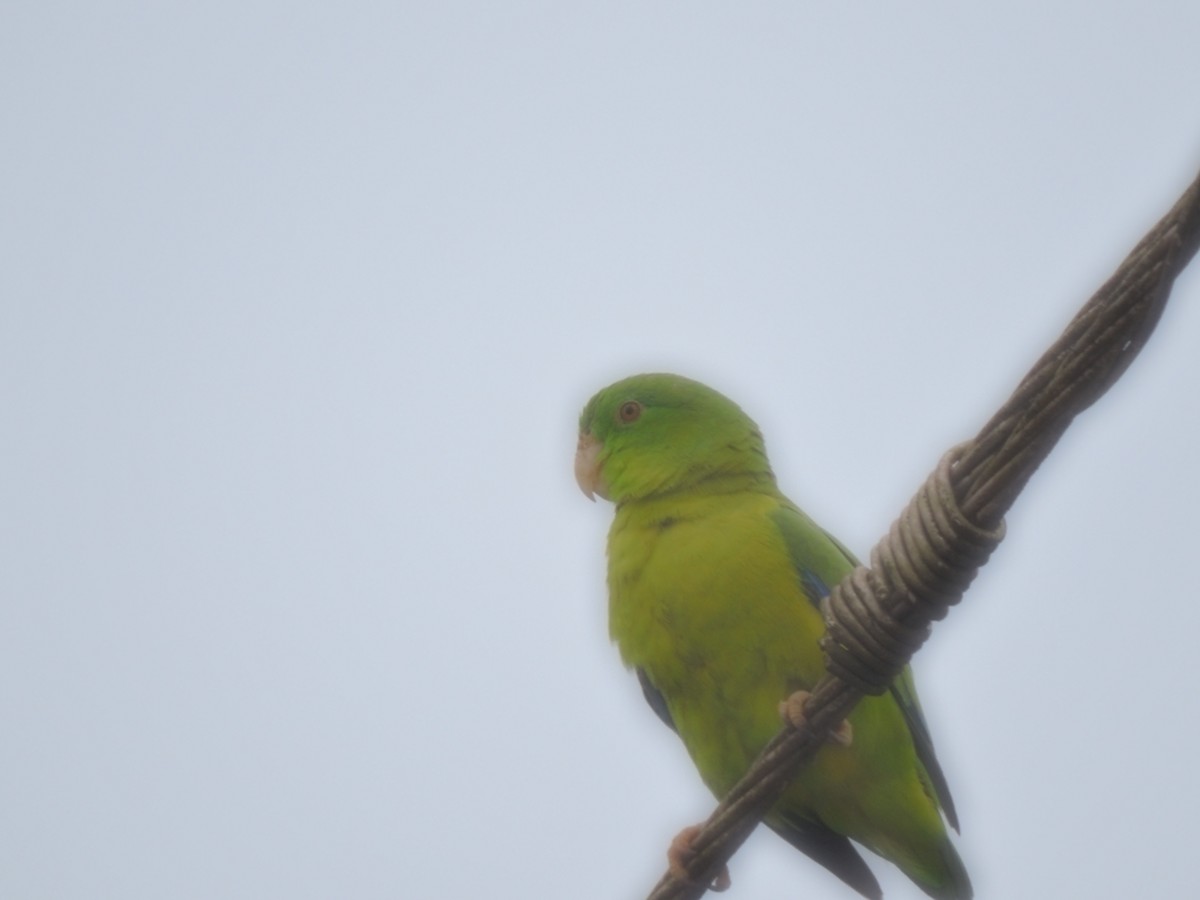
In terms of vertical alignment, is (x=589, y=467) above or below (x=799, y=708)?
below

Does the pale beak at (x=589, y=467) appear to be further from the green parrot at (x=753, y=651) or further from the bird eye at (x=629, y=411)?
the green parrot at (x=753, y=651)

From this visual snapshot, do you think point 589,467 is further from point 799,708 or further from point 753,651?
point 799,708

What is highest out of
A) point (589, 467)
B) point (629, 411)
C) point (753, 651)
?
point (629, 411)

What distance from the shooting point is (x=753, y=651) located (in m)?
4.55

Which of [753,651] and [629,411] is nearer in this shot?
[753,651]

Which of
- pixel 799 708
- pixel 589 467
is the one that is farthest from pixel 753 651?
pixel 589 467

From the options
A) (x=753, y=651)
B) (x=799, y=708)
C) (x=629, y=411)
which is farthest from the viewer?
(x=629, y=411)

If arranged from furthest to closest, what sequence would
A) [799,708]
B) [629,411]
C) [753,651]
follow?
[629,411], [753,651], [799,708]

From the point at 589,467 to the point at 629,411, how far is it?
1.02 ft

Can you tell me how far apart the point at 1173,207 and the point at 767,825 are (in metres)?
3.88

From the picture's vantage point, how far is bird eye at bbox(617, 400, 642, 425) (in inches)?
231

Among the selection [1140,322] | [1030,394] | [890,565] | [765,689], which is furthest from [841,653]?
[765,689]

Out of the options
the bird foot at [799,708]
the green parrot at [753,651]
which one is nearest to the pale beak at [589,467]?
the green parrot at [753,651]

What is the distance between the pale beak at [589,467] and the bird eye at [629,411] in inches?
6.5
